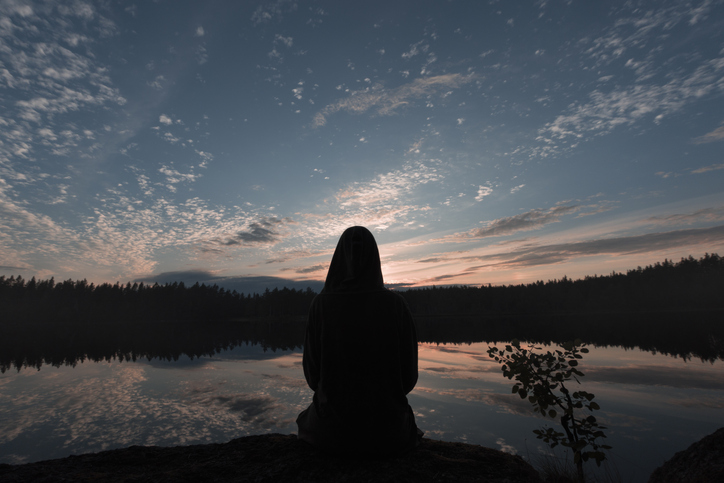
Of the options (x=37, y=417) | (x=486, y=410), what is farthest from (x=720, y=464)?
(x=37, y=417)

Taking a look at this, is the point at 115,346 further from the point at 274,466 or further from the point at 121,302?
the point at 121,302

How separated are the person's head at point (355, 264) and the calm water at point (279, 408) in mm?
4514

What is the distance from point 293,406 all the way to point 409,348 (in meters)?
6.45

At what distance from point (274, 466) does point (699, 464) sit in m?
4.37

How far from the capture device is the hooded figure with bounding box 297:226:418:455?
3.19 meters

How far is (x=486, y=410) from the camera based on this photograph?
8.03 meters

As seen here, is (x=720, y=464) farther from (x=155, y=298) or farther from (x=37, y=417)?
(x=155, y=298)

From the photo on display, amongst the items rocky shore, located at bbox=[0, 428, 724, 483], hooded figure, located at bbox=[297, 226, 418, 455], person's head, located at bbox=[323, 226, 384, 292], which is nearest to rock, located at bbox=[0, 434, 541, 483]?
rocky shore, located at bbox=[0, 428, 724, 483]

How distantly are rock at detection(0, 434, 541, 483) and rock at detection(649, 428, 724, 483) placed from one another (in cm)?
141

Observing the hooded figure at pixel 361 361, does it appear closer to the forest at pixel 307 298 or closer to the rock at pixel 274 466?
the rock at pixel 274 466

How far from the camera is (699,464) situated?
10.2ft

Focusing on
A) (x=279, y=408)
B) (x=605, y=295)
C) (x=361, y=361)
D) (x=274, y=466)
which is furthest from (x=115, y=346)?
(x=605, y=295)

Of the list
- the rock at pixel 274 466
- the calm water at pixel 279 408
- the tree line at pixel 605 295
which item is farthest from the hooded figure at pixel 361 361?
the tree line at pixel 605 295

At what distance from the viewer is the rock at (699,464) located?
110 inches
